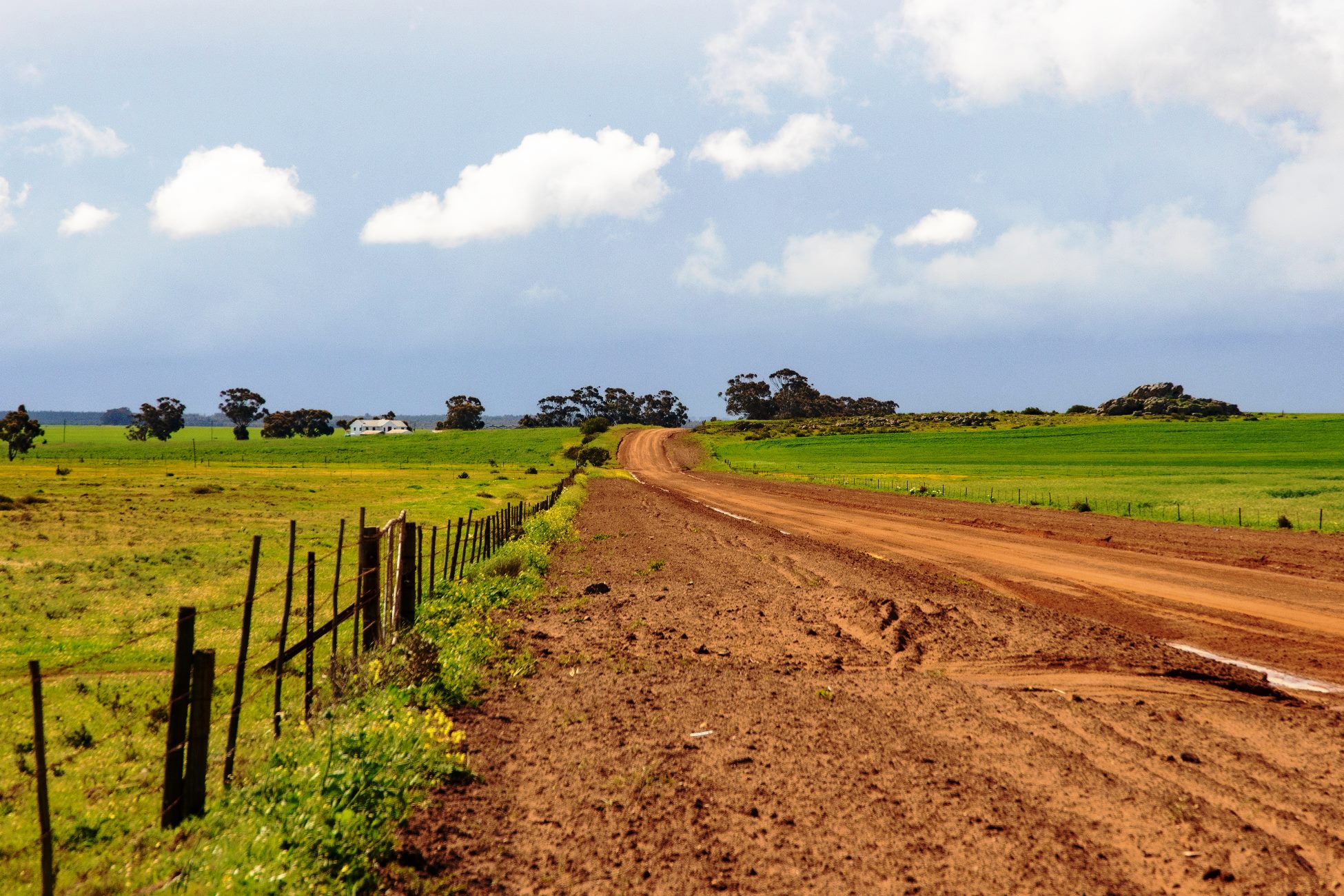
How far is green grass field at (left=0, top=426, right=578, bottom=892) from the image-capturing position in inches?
325

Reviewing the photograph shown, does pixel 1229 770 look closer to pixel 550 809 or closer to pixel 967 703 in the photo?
pixel 967 703

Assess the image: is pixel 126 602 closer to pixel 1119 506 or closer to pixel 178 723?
pixel 178 723

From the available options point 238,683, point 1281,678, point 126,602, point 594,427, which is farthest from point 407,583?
point 594,427

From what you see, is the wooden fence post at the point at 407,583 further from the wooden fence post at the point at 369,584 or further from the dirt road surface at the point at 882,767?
the dirt road surface at the point at 882,767

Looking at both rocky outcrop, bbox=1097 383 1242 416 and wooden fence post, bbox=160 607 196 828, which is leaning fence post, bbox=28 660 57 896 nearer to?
wooden fence post, bbox=160 607 196 828

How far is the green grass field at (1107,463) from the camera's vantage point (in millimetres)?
39719

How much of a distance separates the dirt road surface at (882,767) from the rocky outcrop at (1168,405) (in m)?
135

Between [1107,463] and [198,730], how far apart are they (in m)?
80.6

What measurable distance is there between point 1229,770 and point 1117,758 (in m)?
0.97

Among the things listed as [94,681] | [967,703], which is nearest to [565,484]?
[94,681]

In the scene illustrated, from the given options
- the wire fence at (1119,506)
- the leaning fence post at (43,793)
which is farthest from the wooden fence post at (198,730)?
the wire fence at (1119,506)

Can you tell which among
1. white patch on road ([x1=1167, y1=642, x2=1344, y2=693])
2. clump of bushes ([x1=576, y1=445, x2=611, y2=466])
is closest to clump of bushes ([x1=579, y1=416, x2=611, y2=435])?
clump of bushes ([x1=576, y1=445, x2=611, y2=466])

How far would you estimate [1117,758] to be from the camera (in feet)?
27.1

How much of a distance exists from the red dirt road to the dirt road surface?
6.27 ft
